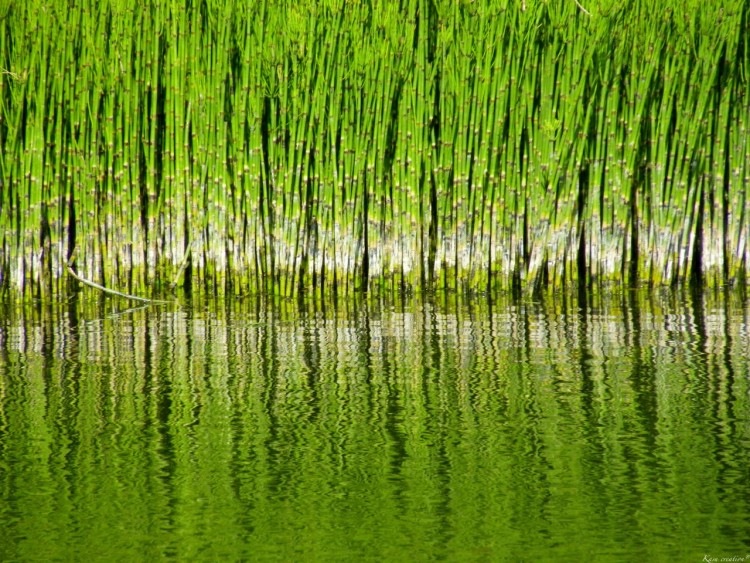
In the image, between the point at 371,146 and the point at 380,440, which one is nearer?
the point at 380,440

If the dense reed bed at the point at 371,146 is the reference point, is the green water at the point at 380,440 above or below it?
below

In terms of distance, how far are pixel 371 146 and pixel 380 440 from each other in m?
1.90

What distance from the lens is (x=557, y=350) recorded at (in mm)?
2688

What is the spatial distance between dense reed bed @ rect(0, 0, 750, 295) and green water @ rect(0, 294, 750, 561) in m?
0.56

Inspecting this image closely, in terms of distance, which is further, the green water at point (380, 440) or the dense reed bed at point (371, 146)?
the dense reed bed at point (371, 146)

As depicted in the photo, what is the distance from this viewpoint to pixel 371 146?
3.68 m

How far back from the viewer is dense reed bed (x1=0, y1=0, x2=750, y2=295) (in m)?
3.61

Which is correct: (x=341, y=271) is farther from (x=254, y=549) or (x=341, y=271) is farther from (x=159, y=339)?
(x=254, y=549)

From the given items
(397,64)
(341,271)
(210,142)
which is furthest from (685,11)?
(210,142)

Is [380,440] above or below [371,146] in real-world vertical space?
below

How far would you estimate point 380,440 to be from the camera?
1.95m

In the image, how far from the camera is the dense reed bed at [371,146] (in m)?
3.61

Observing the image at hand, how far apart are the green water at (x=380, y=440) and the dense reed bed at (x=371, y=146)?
0.56m

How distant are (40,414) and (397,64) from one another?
1993mm
